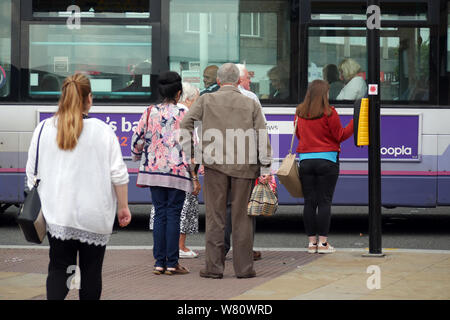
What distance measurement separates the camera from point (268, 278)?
7652 millimetres

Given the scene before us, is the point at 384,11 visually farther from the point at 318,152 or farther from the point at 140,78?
the point at 140,78

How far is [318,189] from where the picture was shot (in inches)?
362

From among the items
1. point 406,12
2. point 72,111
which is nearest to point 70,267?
point 72,111

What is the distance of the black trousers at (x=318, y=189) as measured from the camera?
29.9 feet

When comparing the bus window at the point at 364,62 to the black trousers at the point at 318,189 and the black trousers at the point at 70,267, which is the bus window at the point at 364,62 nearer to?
the black trousers at the point at 318,189

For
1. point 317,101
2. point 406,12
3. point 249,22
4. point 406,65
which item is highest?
point 406,12

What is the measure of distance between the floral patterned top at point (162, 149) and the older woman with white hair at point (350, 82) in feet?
11.5

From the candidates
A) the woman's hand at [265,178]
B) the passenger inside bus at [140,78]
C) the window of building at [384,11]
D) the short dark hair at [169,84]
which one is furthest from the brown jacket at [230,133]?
the window of building at [384,11]

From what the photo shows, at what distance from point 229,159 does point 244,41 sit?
3510 mm

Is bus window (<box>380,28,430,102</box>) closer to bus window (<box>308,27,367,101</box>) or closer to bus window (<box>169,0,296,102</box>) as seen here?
bus window (<box>308,27,367,101</box>)

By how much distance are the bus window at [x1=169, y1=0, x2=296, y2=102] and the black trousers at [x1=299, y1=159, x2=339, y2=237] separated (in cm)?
189

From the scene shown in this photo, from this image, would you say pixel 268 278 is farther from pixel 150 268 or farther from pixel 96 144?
pixel 96 144

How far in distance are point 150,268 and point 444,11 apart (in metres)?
5.06
